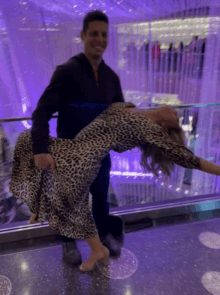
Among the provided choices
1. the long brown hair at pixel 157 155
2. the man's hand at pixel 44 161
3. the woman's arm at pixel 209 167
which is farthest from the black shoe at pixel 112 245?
the woman's arm at pixel 209 167

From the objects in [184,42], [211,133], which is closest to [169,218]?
[211,133]

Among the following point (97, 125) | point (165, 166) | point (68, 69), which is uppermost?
point (68, 69)

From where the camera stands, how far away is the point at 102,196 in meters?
1.34

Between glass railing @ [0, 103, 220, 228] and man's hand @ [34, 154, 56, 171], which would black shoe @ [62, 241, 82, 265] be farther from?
man's hand @ [34, 154, 56, 171]

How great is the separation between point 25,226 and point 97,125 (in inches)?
38.8

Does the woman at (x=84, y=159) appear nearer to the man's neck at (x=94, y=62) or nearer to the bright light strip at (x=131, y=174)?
the man's neck at (x=94, y=62)

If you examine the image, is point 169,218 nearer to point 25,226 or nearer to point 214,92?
point 25,226

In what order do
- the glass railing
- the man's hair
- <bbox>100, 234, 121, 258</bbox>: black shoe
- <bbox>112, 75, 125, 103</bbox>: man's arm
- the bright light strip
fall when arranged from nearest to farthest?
the man's hair, <bbox>112, 75, 125, 103</bbox>: man's arm, <bbox>100, 234, 121, 258</bbox>: black shoe, the glass railing, the bright light strip

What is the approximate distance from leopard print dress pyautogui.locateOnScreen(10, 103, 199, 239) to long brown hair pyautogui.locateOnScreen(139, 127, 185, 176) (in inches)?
3.2

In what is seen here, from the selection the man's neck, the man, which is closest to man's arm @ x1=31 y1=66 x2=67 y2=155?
the man

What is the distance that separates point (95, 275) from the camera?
127 centimetres

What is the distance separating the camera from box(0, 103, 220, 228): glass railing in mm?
1691

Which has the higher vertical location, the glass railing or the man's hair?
the man's hair

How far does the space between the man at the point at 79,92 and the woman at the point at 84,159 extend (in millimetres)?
63
